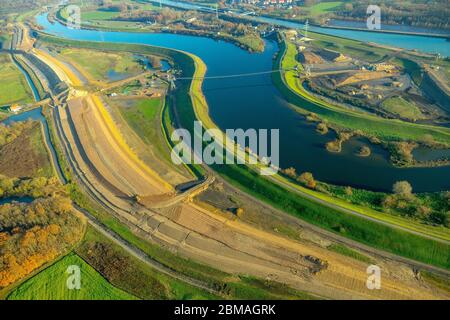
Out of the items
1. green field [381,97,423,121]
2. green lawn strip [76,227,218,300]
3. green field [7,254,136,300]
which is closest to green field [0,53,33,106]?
green lawn strip [76,227,218,300]

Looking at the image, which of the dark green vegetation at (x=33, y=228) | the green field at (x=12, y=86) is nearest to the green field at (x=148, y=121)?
the dark green vegetation at (x=33, y=228)

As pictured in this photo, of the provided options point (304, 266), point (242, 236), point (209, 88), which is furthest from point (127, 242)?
point (209, 88)

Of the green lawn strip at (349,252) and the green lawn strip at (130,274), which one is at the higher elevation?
Answer: the green lawn strip at (349,252)

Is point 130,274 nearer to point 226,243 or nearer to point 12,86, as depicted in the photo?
point 226,243

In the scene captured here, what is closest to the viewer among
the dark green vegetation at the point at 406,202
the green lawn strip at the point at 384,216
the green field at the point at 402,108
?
the green lawn strip at the point at 384,216

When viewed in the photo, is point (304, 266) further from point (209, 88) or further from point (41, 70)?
point (41, 70)

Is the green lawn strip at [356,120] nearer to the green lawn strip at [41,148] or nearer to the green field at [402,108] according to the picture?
the green field at [402,108]
